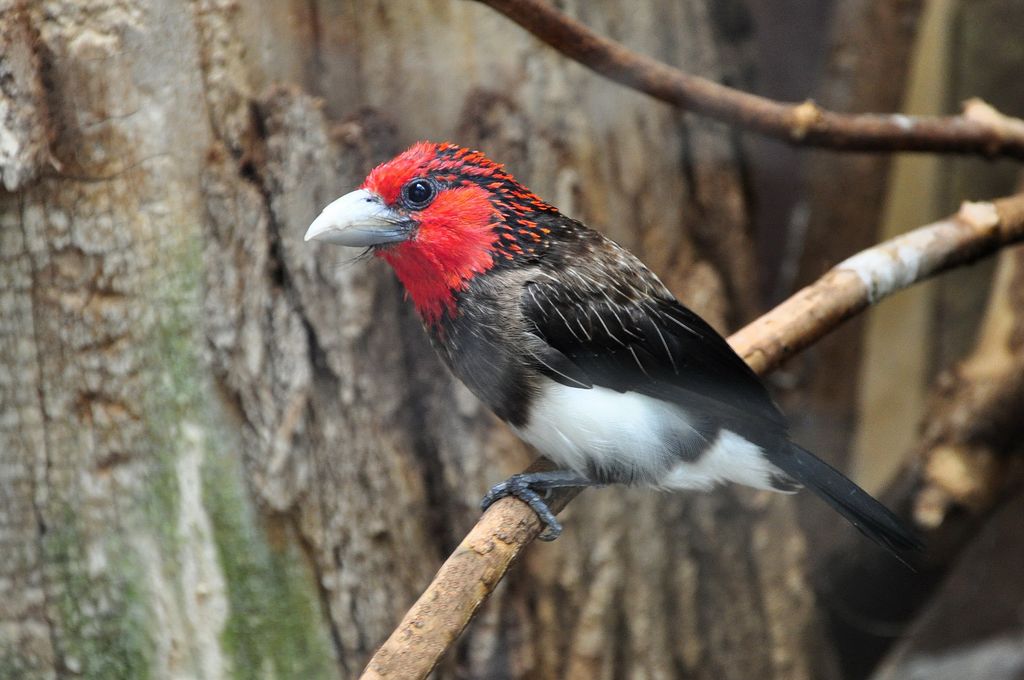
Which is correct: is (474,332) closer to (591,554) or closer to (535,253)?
(535,253)

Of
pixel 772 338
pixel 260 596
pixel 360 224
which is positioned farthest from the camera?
pixel 260 596

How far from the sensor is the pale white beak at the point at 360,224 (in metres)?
1.44

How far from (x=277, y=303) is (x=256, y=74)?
428 mm

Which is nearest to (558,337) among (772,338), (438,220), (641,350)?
(641,350)

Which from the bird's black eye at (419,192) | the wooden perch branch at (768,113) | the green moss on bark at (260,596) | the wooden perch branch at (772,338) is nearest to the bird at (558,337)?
the bird's black eye at (419,192)

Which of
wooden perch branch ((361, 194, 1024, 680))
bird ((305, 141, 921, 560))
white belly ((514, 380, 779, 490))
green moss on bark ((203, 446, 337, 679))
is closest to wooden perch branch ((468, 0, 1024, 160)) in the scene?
wooden perch branch ((361, 194, 1024, 680))

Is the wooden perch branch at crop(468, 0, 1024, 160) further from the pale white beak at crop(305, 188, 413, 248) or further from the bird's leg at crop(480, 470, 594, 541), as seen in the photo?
the bird's leg at crop(480, 470, 594, 541)

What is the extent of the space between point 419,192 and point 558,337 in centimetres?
29

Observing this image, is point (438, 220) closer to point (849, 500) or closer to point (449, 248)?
point (449, 248)

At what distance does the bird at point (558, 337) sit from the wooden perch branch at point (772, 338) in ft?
0.50

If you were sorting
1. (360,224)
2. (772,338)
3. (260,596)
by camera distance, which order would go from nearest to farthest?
1. (360,224)
2. (772,338)
3. (260,596)

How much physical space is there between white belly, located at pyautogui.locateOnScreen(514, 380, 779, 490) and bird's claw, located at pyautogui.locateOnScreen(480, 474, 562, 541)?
0.07 meters

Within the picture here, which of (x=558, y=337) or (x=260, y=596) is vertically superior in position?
(x=558, y=337)

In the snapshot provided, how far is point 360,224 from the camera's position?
1.45 meters
